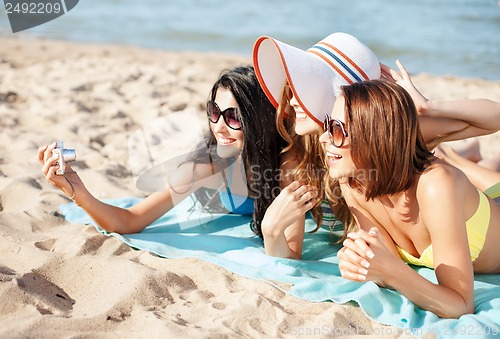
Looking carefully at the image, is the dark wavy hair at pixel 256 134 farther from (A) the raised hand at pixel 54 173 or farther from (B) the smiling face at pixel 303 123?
(A) the raised hand at pixel 54 173

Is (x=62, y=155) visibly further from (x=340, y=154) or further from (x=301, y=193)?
(x=340, y=154)

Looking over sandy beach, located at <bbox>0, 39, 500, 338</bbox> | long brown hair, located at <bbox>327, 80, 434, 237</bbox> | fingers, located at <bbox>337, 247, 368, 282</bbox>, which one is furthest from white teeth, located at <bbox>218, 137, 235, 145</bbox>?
fingers, located at <bbox>337, 247, 368, 282</bbox>

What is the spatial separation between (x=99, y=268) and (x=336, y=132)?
1.28m

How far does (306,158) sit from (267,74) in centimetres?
49

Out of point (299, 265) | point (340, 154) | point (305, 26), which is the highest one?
point (340, 154)

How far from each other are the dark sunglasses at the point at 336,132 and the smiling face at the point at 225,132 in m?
0.77

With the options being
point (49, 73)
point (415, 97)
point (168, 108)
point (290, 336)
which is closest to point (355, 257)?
point (290, 336)

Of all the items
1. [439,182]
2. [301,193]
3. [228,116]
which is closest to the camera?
[439,182]

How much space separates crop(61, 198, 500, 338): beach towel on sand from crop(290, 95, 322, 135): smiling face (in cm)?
66

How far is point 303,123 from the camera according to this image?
309 cm

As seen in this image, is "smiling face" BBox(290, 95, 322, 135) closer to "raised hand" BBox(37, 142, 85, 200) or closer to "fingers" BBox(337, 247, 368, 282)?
"fingers" BBox(337, 247, 368, 282)

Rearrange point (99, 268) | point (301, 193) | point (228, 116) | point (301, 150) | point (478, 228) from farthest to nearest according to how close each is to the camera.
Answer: point (301, 150) → point (228, 116) → point (301, 193) → point (99, 268) → point (478, 228)

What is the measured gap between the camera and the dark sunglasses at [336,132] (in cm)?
265

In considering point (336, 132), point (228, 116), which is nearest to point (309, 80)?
point (336, 132)
